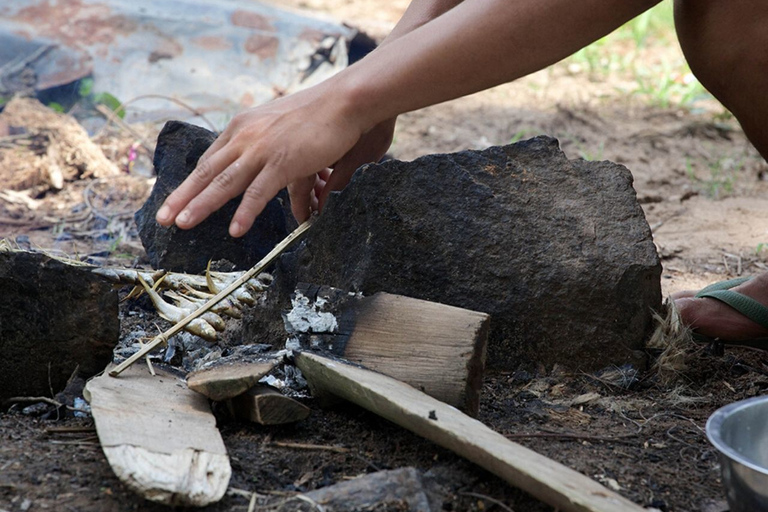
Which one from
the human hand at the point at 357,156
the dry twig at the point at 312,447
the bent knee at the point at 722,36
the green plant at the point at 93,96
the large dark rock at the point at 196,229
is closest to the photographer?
the dry twig at the point at 312,447

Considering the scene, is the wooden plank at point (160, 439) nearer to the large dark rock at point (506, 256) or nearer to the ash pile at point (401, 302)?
the ash pile at point (401, 302)

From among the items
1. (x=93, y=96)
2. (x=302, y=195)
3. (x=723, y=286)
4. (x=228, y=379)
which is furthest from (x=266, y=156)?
(x=93, y=96)

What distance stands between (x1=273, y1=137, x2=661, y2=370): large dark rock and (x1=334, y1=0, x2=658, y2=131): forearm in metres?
0.28

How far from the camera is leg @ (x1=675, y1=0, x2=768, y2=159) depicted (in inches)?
76.3

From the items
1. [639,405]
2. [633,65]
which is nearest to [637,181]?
[633,65]

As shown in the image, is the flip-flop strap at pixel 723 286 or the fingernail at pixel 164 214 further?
the flip-flop strap at pixel 723 286

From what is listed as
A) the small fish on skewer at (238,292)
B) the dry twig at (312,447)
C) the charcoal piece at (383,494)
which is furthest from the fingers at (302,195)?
the charcoal piece at (383,494)

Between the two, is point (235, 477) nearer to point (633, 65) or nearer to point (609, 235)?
point (609, 235)

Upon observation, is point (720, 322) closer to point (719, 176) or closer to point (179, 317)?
point (179, 317)

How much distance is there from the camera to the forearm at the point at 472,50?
173 cm

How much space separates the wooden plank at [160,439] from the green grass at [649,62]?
4881mm

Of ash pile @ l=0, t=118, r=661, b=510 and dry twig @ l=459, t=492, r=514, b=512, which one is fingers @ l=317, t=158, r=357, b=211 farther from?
dry twig @ l=459, t=492, r=514, b=512

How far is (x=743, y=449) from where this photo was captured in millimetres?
1573

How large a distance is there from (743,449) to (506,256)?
0.74 m
